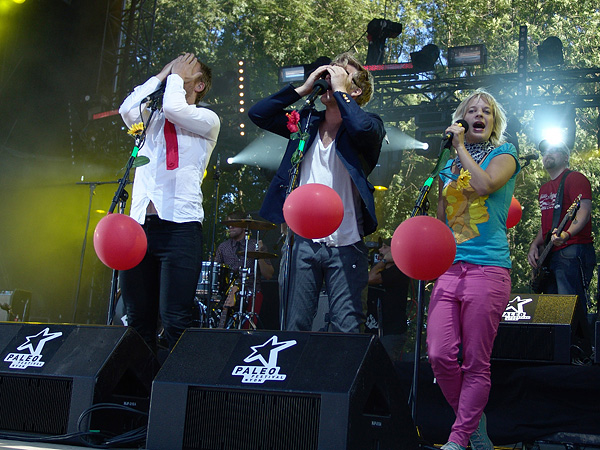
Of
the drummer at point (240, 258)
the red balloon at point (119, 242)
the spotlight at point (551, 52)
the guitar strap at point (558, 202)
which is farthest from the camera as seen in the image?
the spotlight at point (551, 52)

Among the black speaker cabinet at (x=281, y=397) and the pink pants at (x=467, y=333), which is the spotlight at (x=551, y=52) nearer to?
the pink pants at (x=467, y=333)

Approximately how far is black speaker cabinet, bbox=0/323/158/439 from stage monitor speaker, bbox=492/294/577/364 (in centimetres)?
226

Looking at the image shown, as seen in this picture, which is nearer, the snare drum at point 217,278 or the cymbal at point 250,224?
the cymbal at point 250,224

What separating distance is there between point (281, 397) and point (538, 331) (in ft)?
7.51

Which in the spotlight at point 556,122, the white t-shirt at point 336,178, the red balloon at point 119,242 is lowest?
the red balloon at point 119,242

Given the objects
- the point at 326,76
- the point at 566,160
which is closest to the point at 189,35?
the point at 566,160

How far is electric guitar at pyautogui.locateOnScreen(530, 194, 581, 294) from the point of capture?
15.2 ft

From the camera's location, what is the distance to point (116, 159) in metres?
10.3

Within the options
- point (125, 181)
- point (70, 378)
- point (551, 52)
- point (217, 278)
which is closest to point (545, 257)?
point (125, 181)

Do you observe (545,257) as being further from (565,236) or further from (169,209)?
(169,209)

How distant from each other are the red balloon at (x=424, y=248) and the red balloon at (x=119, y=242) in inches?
45.4

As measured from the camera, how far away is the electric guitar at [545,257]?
182 inches

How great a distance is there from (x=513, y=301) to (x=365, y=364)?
7.42 ft

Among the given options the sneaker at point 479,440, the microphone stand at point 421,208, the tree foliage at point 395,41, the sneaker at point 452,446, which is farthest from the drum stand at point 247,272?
the tree foliage at point 395,41
